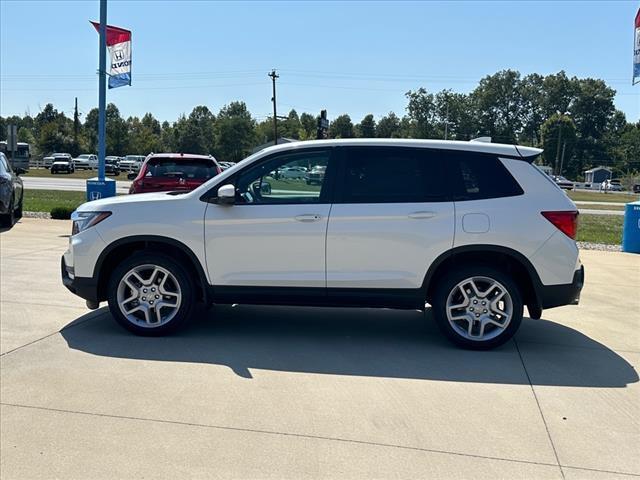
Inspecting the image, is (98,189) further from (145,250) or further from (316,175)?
(316,175)

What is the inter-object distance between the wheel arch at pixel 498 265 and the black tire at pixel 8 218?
11411 millimetres

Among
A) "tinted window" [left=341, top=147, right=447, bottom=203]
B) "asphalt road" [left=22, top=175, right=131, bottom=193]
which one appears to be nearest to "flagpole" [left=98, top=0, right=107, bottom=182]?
"tinted window" [left=341, top=147, right=447, bottom=203]

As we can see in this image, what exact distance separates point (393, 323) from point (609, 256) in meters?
6.86

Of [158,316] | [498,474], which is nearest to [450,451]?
[498,474]

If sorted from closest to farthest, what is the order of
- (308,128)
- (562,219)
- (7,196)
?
1. (562,219)
2. (7,196)
3. (308,128)

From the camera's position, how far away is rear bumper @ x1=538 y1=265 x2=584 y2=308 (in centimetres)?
521

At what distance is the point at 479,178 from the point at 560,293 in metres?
1.25

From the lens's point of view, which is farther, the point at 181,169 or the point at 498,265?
the point at 181,169

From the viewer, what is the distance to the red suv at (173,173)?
10.0 meters

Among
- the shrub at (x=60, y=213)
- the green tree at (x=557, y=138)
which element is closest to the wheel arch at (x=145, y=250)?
the shrub at (x=60, y=213)

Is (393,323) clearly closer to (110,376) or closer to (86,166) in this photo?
(110,376)

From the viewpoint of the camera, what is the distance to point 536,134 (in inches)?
4638

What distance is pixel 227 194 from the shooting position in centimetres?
521

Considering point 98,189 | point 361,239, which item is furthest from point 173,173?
point 361,239
